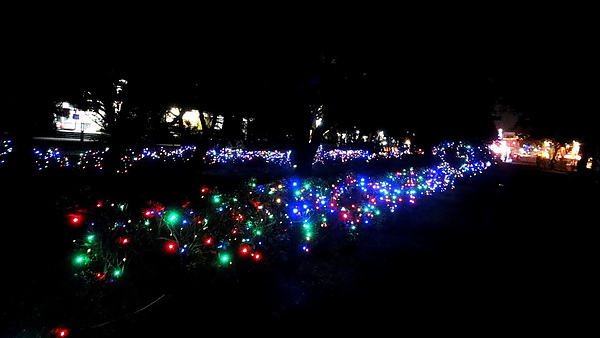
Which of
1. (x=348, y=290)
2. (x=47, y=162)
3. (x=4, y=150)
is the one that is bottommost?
(x=348, y=290)

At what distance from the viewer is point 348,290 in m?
4.44

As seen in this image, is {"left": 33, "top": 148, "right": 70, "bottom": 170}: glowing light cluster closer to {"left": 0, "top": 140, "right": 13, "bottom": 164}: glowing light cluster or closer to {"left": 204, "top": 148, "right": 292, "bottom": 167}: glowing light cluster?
{"left": 0, "top": 140, "right": 13, "bottom": 164}: glowing light cluster

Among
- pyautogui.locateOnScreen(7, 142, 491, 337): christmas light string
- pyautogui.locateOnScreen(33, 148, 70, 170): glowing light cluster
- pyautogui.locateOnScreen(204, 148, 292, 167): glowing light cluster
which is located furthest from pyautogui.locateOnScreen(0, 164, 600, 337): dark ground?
pyautogui.locateOnScreen(204, 148, 292, 167): glowing light cluster

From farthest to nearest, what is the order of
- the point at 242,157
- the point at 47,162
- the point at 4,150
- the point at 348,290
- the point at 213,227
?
the point at 242,157, the point at 47,162, the point at 4,150, the point at 348,290, the point at 213,227

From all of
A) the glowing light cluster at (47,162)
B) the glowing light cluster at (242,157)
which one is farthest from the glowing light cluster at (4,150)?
the glowing light cluster at (242,157)

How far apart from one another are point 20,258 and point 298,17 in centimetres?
508

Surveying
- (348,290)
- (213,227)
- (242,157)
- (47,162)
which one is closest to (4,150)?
(47,162)

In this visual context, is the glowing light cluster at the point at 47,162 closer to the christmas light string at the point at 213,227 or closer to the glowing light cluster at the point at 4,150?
the glowing light cluster at the point at 4,150

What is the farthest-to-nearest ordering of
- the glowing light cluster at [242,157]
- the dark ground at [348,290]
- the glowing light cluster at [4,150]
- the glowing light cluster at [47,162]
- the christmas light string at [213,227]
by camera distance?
the glowing light cluster at [242,157] → the glowing light cluster at [47,162] → the glowing light cluster at [4,150] → the christmas light string at [213,227] → the dark ground at [348,290]

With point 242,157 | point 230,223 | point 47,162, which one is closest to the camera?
point 230,223

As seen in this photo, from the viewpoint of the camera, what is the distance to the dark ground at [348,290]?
2.54 meters

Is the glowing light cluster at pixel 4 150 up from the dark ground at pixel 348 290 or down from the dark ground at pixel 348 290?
up

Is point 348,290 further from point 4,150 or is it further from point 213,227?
point 4,150

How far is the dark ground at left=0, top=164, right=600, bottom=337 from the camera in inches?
100
